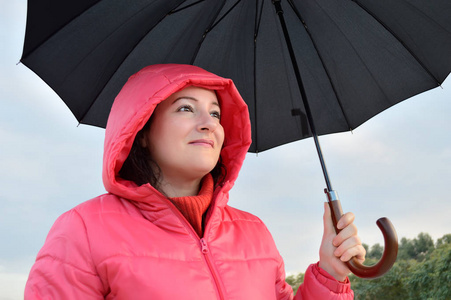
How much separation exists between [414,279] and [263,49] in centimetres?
1166

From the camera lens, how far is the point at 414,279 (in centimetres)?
1280

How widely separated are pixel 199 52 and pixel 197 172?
0.98 metres

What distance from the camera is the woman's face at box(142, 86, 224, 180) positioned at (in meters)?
2.29

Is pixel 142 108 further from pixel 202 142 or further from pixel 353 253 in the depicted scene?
pixel 353 253

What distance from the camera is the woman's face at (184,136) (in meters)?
2.29

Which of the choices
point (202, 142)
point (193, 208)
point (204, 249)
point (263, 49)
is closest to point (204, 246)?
point (204, 249)

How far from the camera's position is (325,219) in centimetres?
244

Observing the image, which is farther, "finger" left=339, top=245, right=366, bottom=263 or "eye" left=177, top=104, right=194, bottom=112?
"eye" left=177, top=104, right=194, bottom=112

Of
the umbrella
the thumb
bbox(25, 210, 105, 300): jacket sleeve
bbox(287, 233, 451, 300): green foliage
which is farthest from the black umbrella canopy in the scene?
bbox(287, 233, 451, 300): green foliage

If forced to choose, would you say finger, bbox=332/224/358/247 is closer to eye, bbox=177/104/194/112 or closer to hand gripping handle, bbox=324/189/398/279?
hand gripping handle, bbox=324/189/398/279

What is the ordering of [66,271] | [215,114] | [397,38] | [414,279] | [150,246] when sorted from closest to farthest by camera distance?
1. [66,271]
2. [150,246]
3. [215,114]
4. [397,38]
5. [414,279]

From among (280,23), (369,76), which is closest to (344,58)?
(369,76)

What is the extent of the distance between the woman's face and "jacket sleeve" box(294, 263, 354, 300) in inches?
30.7

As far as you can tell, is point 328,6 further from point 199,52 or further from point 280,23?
point 199,52
